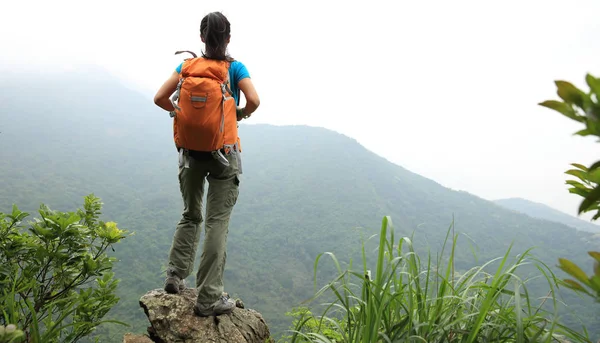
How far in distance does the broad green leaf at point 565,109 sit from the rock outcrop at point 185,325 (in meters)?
2.24

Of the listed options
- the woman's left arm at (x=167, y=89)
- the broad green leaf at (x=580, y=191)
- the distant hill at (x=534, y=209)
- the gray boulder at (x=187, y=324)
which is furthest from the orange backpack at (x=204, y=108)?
the distant hill at (x=534, y=209)

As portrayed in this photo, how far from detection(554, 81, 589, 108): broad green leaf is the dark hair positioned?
1970mm

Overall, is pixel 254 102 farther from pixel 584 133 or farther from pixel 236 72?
pixel 584 133

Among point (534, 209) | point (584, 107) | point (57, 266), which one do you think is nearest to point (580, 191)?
point (584, 107)

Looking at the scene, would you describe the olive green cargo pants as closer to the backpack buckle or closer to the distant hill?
the backpack buckle

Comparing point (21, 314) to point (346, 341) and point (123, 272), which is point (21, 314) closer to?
point (346, 341)

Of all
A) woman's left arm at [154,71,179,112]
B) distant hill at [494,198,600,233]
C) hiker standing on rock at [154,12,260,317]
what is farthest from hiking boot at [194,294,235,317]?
distant hill at [494,198,600,233]

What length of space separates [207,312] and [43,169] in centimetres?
8352

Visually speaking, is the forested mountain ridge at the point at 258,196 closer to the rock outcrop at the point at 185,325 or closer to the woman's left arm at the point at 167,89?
the rock outcrop at the point at 185,325

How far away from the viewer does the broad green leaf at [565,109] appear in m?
0.68

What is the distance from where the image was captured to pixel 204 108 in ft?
6.99

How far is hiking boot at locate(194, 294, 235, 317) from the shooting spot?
239 centimetres

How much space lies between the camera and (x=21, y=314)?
169 centimetres

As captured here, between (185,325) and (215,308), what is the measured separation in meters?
0.21
